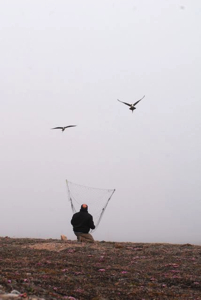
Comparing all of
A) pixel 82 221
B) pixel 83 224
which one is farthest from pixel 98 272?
pixel 83 224

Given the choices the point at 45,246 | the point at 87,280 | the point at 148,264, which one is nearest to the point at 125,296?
the point at 87,280

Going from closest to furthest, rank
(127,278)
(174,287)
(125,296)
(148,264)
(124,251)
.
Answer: (125,296) < (174,287) < (127,278) < (148,264) < (124,251)

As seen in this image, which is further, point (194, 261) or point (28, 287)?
point (194, 261)

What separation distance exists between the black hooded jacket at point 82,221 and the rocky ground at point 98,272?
3.04 metres

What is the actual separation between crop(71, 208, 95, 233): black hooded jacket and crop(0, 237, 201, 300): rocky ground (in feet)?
9.97

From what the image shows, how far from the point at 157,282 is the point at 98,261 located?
5280 millimetres

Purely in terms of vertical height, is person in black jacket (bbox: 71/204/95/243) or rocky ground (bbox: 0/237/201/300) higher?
person in black jacket (bbox: 71/204/95/243)

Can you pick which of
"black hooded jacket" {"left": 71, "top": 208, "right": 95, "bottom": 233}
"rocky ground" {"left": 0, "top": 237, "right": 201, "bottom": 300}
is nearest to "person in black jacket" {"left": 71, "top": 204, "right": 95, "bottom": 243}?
"black hooded jacket" {"left": 71, "top": 208, "right": 95, "bottom": 233}

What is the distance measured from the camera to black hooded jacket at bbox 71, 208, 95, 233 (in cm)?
3017

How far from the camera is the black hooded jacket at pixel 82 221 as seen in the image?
30172 mm

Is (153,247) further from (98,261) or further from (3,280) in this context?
(3,280)

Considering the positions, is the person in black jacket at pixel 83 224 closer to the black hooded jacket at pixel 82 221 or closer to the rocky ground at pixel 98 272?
the black hooded jacket at pixel 82 221

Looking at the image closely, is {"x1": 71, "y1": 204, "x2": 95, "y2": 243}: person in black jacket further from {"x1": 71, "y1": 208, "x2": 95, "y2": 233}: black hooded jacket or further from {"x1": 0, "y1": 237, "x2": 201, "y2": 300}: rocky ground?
{"x1": 0, "y1": 237, "x2": 201, "y2": 300}: rocky ground

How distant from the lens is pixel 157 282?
16422mm
